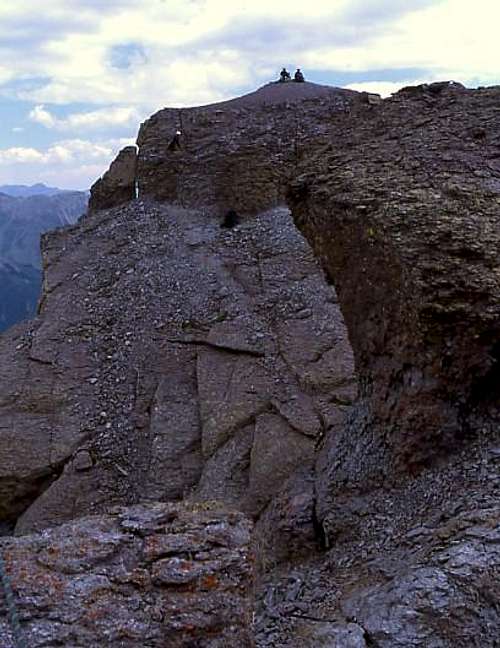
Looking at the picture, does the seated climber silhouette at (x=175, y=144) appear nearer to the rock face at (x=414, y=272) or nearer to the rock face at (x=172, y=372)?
the rock face at (x=172, y=372)

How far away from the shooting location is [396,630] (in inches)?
226

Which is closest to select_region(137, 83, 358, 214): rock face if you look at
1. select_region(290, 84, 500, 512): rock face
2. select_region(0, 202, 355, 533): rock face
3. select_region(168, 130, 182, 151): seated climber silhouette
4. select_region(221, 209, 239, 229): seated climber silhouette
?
select_region(168, 130, 182, 151): seated climber silhouette

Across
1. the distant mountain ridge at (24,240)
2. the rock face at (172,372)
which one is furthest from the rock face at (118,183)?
the distant mountain ridge at (24,240)

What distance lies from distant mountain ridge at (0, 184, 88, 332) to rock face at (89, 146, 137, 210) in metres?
41.3

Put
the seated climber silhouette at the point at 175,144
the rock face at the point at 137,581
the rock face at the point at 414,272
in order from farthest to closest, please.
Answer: the seated climber silhouette at the point at 175,144
the rock face at the point at 414,272
the rock face at the point at 137,581

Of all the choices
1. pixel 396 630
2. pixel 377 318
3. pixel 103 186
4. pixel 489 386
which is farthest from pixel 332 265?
pixel 103 186

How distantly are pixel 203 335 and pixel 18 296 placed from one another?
5281cm

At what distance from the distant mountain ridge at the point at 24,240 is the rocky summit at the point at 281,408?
151 feet

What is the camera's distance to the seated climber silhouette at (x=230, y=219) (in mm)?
18781

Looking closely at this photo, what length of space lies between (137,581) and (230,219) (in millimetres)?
14040

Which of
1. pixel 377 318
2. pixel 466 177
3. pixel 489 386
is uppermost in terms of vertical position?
pixel 466 177

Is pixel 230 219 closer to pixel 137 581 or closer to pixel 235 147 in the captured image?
pixel 235 147

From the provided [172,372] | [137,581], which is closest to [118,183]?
[172,372]

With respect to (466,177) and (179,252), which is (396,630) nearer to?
(466,177)
